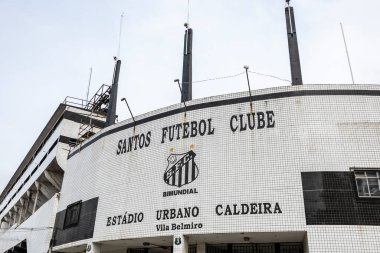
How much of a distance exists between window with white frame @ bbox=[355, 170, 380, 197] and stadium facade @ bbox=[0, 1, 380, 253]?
0.04 m

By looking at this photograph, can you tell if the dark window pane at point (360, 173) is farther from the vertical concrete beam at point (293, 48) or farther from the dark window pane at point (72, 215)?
the dark window pane at point (72, 215)

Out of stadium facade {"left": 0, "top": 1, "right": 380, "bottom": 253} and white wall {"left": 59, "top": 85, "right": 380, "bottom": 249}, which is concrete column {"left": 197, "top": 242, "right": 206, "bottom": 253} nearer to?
stadium facade {"left": 0, "top": 1, "right": 380, "bottom": 253}

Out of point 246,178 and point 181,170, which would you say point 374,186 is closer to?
point 246,178

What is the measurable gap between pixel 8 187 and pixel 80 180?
1333 inches

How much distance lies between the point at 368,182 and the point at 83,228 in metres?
13.5

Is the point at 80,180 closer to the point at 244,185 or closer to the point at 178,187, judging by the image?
the point at 178,187

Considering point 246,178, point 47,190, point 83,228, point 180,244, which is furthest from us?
point 47,190

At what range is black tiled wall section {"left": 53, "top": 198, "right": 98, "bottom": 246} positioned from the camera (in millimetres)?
18906

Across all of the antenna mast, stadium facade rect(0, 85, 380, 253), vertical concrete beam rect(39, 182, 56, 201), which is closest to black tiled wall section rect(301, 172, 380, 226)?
stadium facade rect(0, 85, 380, 253)

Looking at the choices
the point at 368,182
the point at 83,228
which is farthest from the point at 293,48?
the point at 83,228

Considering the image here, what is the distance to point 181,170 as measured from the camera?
665 inches

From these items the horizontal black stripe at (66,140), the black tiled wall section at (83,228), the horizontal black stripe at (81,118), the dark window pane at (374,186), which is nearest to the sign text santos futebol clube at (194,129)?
the black tiled wall section at (83,228)

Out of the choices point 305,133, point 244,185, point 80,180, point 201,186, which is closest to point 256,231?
point 244,185

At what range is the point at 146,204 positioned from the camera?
17062 mm
